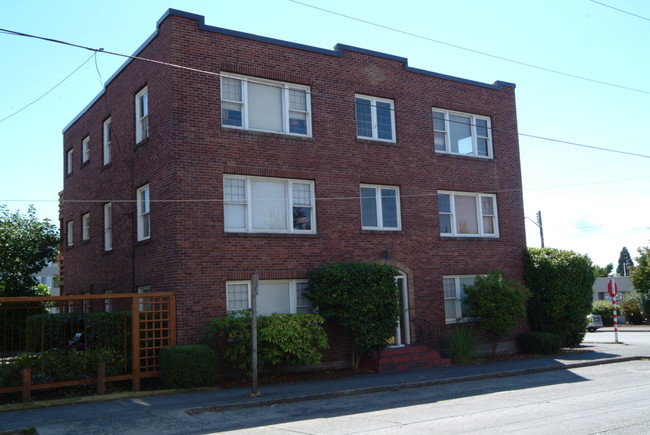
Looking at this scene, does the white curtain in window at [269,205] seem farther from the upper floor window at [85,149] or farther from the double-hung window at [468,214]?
the upper floor window at [85,149]

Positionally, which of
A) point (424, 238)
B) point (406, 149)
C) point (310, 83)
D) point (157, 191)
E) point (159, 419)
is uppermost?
point (310, 83)

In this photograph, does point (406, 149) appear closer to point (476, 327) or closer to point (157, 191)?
point (476, 327)

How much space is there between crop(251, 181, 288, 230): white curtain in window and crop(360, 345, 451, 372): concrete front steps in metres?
4.61

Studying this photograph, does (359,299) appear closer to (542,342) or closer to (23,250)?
(542,342)

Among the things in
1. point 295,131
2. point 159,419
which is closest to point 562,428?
point 159,419

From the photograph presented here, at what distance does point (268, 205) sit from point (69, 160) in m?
12.4

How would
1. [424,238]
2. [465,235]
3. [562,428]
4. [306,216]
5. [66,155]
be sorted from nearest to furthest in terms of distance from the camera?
[562,428] < [306,216] < [424,238] < [465,235] < [66,155]

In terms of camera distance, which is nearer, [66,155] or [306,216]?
[306,216]

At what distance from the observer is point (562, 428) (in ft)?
30.5

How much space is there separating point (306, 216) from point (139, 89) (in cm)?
633

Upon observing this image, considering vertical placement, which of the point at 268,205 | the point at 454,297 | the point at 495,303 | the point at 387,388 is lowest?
the point at 387,388

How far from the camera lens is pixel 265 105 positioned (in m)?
18.0

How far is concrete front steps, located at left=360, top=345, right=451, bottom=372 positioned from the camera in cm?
1794

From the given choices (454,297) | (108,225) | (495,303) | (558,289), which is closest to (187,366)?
(108,225)
